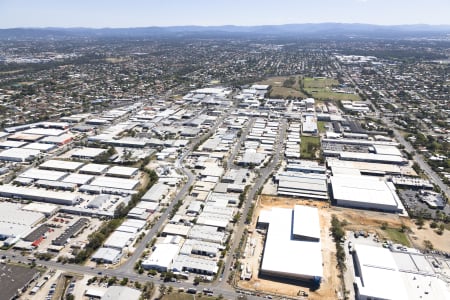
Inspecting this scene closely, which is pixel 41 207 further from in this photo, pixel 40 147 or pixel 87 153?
pixel 40 147

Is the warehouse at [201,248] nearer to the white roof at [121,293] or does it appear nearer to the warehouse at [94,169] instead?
the white roof at [121,293]

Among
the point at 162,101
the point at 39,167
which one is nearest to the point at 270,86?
the point at 162,101

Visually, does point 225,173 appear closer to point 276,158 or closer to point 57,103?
point 276,158

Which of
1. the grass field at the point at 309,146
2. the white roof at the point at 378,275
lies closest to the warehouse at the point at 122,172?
the grass field at the point at 309,146

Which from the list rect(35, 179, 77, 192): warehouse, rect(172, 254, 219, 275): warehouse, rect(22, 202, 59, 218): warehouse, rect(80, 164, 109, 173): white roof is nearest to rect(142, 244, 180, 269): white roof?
rect(172, 254, 219, 275): warehouse

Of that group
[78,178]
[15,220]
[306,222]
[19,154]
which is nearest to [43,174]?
[78,178]
